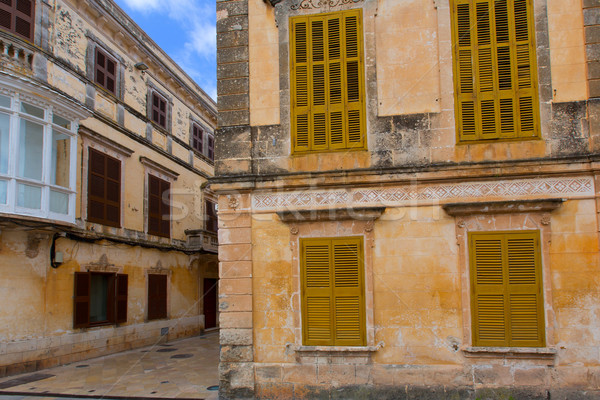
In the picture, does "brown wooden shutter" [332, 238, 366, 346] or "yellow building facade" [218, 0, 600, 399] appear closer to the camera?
"yellow building facade" [218, 0, 600, 399]

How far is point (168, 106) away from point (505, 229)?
15497 mm

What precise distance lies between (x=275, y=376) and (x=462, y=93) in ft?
20.0

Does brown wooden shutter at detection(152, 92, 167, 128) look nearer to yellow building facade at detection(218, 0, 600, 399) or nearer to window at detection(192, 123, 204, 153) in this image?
window at detection(192, 123, 204, 153)

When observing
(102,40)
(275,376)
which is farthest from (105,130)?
(275,376)

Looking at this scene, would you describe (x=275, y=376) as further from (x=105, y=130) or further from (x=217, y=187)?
(x=105, y=130)

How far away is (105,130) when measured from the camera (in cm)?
1595

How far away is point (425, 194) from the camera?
9078 millimetres

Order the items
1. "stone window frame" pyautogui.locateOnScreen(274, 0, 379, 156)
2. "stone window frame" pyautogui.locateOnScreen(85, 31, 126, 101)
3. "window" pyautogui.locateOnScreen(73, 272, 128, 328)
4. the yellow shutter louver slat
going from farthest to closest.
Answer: "stone window frame" pyautogui.locateOnScreen(85, 31, 126, 101)
"window" pyautogui.locateOnScreen(73, 272, 128, 328)
the yellow shutter louver slat
"stone window frame" pyautogui.locateOnScreen(274, 0, 379, 156)

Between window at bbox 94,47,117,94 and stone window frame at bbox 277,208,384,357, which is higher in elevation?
window at bbox 94,47,117,94

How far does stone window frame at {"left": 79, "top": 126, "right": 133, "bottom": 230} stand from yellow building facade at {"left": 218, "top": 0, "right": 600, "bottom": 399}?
6805 mm

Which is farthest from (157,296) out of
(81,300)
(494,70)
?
(494,70)

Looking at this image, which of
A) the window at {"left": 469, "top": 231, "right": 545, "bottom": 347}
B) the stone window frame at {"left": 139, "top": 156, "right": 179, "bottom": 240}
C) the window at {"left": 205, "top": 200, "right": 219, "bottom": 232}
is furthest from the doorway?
the window at {"left": 469, "top": 231, "right": 545, "bottom": 347}

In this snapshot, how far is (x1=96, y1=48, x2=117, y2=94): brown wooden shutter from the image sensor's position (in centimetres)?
1600

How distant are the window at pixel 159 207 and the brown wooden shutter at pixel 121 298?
2419 mm
